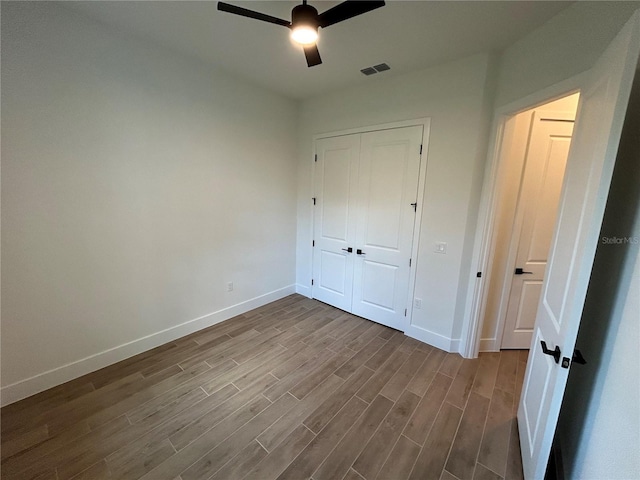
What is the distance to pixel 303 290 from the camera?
390 centimetres

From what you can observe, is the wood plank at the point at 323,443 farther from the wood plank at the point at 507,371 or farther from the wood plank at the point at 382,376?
the wood plank at the point at 507,371

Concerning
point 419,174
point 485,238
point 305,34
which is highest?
point 305,34

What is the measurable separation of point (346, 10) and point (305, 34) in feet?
0.87

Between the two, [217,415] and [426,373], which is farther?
[426,373]

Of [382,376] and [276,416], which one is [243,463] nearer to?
[276,416]

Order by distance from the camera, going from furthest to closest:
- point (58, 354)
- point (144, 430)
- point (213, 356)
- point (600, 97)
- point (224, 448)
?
point (213, 356) → point (58, 354) → point (144, 430) → point (224, 448) → point (600, 97)

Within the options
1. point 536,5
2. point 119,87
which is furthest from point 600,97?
point 119,87

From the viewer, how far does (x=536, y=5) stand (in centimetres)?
155

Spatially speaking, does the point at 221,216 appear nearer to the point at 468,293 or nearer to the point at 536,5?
the point at 468,293

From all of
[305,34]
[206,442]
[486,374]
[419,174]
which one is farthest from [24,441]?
[419,174]

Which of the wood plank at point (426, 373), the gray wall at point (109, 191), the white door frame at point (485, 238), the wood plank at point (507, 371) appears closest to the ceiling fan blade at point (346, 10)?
the white door frame at point (485, 238)

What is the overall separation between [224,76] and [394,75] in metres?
1.77

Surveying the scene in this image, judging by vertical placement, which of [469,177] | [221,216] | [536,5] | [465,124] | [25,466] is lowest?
[25,466]

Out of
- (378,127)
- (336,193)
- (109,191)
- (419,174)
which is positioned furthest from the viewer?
(336,193)
